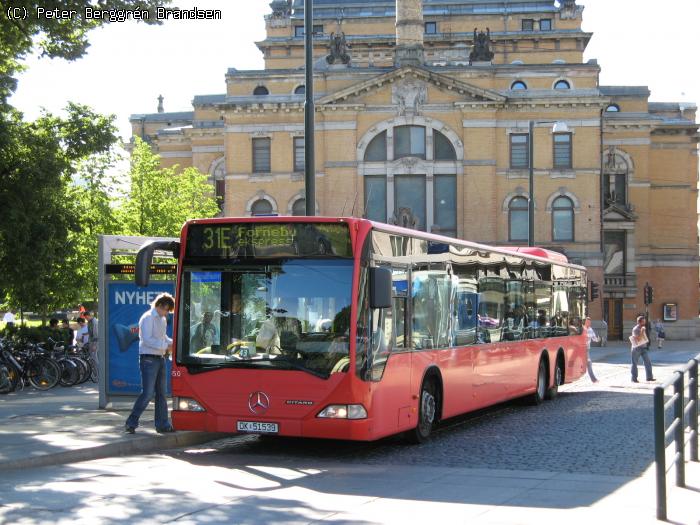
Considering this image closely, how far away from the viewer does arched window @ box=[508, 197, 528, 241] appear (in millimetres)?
62031

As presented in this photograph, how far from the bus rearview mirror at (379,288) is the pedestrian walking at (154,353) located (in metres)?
2.92

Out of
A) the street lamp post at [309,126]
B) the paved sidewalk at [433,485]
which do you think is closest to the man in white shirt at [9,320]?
the street lamp post at [309,126]

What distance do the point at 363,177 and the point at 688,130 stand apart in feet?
76.4

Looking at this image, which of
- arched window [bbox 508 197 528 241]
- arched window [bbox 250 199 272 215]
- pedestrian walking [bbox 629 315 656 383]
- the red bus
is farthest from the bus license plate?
arched window [bbox 250 199 272 215]

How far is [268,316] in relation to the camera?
12.4 metres

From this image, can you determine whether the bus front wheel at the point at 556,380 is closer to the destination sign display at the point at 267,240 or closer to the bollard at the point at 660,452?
the destination sign display at the point at 267,240

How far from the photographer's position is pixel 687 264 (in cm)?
6988

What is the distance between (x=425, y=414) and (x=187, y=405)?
315 centimetres

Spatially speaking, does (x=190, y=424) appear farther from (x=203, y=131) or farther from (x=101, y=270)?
(x=203, y=131)

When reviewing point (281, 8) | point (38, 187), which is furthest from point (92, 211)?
point (281, 8)

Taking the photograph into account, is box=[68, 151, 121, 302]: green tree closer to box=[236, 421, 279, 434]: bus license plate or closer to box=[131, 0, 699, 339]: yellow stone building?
box=[131, 0, 699, 339]: yellow stone building

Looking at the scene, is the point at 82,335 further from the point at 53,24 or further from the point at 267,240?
the point at 267,240

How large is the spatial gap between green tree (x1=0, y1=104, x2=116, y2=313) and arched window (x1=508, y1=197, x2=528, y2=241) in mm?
35182

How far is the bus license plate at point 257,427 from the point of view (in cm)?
1231
